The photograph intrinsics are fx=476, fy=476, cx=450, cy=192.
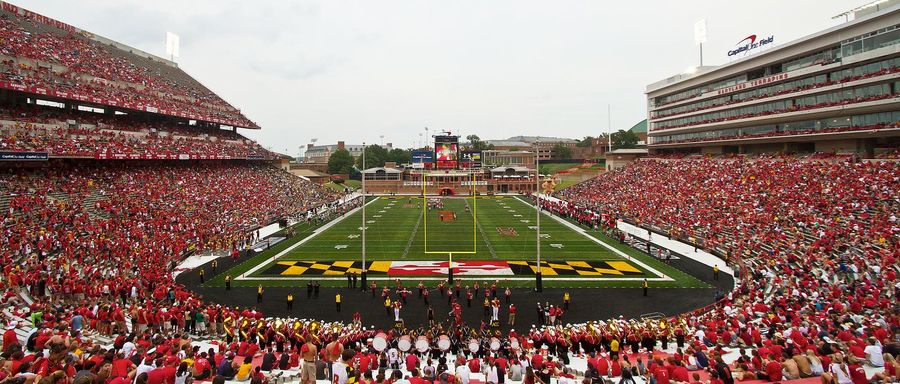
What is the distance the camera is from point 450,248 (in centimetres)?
3042

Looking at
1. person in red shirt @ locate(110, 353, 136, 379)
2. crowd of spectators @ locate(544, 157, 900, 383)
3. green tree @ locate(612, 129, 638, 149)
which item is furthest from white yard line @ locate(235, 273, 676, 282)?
green tree @ locate(612, 129, 638, 149)

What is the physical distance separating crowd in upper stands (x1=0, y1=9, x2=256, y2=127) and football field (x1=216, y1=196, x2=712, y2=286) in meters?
19.9

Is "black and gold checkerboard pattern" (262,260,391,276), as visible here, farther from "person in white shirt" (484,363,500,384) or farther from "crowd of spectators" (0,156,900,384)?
"person in white shirt" (484,363,500,384)

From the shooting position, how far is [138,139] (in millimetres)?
38750

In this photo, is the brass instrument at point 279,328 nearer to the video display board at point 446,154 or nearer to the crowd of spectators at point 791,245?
the crowd of spectators at point 791,245

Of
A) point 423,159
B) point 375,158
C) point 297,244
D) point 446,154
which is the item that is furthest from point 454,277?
point 375,158

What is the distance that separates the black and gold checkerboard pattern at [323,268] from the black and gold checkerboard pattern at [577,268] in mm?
7110

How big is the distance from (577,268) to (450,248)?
8.80m

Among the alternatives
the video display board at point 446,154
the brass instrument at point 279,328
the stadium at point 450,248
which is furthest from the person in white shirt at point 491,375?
the video display board at point 446,154

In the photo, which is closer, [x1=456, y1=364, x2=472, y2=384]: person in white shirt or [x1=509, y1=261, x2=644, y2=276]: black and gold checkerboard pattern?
[x1=456, y1=364, x2=472, y2=384]: person in white shirt

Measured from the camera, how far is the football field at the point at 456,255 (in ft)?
75.4

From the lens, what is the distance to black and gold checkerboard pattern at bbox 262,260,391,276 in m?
23.5

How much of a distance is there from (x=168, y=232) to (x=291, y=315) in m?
15.3

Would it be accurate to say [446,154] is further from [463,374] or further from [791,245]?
[463,374]
